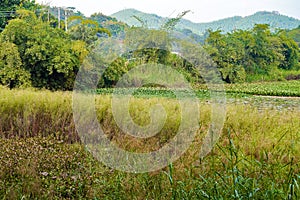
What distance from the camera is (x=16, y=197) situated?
6.83 feet

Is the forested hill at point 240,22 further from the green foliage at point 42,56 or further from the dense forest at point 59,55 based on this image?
the green foliage at point 42,56

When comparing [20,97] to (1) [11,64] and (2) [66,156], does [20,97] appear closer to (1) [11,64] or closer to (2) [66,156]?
(2) [66,156]

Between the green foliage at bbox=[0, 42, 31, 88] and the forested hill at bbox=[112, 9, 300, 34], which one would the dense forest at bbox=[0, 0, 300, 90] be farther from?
the forested hill at bbox=[112, 9, 300, 34]

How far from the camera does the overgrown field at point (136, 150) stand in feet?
6.00

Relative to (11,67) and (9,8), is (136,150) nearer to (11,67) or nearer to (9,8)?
(11,67)

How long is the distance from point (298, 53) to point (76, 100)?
19.9 metres

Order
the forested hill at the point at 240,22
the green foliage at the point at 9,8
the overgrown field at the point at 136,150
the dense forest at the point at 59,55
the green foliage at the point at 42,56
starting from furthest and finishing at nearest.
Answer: the forested hill at the point at 240,22, the green foliage at the point at 9,8, the green foliage at the point at 42,56, the dense forest at the point at 59,55, the overgrown field at the point at 136,150

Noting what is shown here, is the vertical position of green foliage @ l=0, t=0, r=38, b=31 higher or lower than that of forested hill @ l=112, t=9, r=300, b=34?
lower

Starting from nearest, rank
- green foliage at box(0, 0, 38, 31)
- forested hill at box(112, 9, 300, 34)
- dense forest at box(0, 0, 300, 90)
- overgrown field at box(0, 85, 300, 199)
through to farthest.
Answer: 1. overgrown field at box(0, 85, 300, 199)
2. dense forest at box(0, 0, 300, 90)
3. green foliage at box(0, 0, 38, 31)
4. forested hill at box(112, 9, 300, 34)

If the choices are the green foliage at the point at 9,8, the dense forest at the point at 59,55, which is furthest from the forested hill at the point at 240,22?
the green foliage at the point at 9,8

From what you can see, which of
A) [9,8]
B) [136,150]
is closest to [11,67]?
[9,8]

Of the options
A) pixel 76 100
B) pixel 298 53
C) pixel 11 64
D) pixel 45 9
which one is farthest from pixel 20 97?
pixel 298 53

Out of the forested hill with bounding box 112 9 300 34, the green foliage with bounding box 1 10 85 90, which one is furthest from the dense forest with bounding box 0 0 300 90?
the forested hill with bounding box 112 9 300 34

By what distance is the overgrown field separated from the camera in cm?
183
